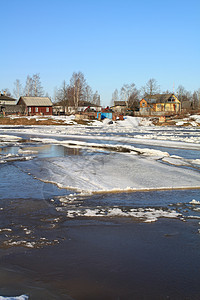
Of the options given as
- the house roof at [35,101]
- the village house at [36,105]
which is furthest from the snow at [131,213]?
the house roof at [35,101]

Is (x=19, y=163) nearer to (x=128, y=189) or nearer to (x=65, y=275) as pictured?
(x=128, y=189)

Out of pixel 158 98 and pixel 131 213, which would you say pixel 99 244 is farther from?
pixel 158 98

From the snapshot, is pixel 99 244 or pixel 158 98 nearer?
pixel 99 244

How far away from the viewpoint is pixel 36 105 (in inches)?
2638

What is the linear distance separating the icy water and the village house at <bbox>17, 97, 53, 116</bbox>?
61.2 m

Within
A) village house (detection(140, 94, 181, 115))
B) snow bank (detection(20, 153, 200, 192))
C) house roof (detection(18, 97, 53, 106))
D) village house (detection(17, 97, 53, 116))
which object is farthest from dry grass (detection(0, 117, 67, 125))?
village house (detection(140, 94, 181, 115))

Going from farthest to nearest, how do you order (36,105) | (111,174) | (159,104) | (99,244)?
(159,104)
(36,105)
(111,174)
(99,244)

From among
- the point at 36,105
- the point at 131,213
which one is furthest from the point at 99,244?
the point at 36,105

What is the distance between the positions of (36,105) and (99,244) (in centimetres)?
6490

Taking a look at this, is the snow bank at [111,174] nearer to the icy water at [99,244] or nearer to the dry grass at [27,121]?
the icy water at [99,244]

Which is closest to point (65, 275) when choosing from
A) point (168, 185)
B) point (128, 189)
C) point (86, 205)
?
point (86, 205)

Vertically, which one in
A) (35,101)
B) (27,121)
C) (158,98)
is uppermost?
(158,98)

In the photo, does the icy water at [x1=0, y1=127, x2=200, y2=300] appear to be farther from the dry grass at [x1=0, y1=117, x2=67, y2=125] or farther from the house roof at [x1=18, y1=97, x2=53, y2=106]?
the house roof at [x1=18, y1=97, x2=53, y2=106]

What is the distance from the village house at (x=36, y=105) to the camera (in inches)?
2608
